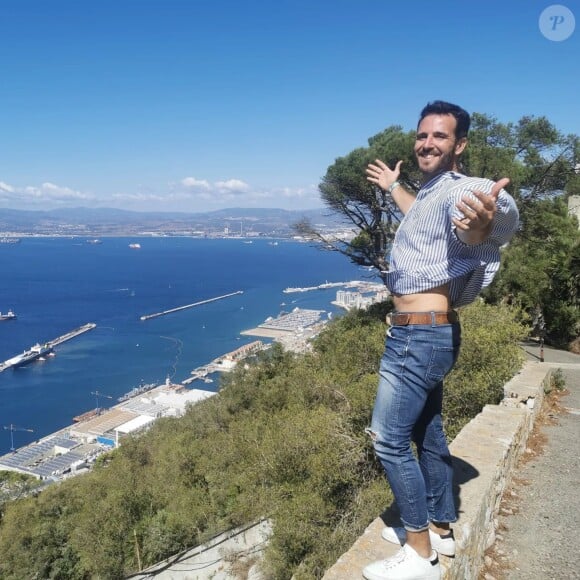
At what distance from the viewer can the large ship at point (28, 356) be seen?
116 ft

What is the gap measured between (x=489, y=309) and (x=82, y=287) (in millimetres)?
67536

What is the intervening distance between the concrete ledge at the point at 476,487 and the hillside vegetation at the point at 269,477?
1.67 m

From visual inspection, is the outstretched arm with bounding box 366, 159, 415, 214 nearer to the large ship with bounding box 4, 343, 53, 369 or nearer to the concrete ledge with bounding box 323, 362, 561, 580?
the concrete ledge with bounding box 323, 362, 561, 580

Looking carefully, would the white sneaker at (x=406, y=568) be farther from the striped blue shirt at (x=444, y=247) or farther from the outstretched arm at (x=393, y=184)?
the outstretched arm at (x=393, y=184)

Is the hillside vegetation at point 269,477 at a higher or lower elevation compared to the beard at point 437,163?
lower

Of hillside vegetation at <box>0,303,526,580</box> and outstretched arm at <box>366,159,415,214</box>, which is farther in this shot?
hillside vegetation at <box>0,303,526,580</box>

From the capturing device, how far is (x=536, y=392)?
4059 mm

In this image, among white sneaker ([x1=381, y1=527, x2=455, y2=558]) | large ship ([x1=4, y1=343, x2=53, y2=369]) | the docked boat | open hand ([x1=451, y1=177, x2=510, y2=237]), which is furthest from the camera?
large ship ([x1=4, y1=343, x2=53, y2=369])

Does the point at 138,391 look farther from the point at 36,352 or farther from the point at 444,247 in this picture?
the point at 444,247

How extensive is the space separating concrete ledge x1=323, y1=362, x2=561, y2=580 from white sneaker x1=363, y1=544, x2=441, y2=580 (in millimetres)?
97

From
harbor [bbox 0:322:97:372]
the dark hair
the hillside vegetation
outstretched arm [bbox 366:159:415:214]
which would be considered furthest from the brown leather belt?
harbor [bbox 0:322:97:372]

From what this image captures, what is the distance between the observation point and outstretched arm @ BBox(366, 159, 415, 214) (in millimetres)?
1762

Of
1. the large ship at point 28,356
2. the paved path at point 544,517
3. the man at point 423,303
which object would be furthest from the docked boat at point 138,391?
the man at point 423,303

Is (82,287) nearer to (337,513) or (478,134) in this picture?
(478,134)
